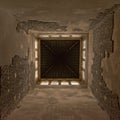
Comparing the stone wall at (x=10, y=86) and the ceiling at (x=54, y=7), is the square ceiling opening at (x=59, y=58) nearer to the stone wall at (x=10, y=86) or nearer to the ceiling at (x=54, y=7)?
the stone wall at (x=10, y=86)

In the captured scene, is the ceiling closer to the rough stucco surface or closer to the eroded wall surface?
the eroded wall surface

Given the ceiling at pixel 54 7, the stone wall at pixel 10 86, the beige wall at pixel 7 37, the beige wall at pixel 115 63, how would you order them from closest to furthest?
the ceiling at pixel 54 7 → the beige wall at pixel 115 63 → the beige wall at pixel 7 37 → the stone wall at pixel 10 86

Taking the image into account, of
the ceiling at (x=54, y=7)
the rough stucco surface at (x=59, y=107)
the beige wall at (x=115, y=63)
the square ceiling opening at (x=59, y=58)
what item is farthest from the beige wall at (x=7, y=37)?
the square ceiling opening at (x=59, y=58)

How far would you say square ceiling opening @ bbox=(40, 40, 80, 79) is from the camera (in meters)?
6.50

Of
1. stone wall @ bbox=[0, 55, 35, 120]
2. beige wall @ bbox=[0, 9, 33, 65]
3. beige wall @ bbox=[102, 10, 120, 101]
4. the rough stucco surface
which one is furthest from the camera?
the rough stucco surface

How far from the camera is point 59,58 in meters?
7.02

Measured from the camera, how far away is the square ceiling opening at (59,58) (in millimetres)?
6500

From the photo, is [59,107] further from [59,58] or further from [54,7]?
[59,58]

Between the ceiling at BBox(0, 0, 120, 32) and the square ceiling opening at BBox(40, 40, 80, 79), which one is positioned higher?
the ceiling at BBox(0, 0, 120, 32)

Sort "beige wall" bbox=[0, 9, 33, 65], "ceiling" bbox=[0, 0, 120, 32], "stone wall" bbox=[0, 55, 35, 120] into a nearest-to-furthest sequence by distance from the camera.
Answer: "ceiling" bbox=[0, 0, 120, 32] < "beige wall" bbox=[0, 9, 33, 65] < "stone wall" bbox=[0, 55, 35, 120]

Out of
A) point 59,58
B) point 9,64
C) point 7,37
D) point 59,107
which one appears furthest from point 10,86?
point 59,58

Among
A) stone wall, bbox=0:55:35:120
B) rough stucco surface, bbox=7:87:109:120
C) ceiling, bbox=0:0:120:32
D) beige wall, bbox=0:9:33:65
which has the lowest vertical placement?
rough stucco surface, bbox=7:87:109:120

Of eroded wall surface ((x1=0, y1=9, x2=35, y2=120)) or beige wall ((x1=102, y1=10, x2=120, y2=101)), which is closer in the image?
beige wall ((x1=102, y1=10, x2=120, y2=101))

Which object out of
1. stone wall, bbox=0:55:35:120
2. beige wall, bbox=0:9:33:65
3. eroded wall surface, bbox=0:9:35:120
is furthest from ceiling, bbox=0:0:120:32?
stone wall, bbox=0:55:35:120
